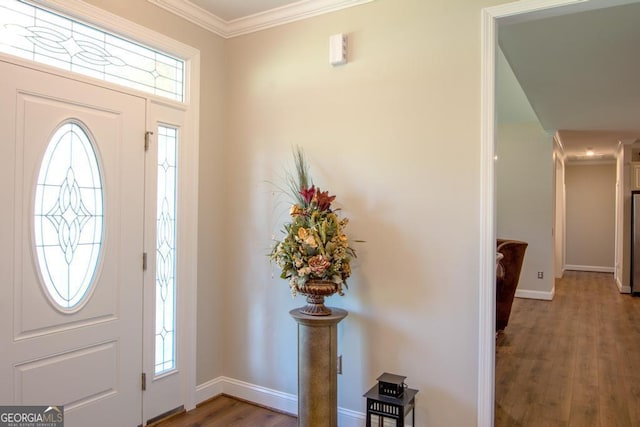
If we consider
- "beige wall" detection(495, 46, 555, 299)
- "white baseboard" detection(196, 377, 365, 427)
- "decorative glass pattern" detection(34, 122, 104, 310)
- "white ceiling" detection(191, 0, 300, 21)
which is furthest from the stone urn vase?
"beige wall" detection(495, 46, 555, 299)

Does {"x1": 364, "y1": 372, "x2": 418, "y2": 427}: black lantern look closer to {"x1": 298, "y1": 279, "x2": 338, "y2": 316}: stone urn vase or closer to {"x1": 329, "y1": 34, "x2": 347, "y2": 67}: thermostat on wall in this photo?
{"x1": 298, "y1": 279, "x2": 338, "y2": 316}: stone urn vase

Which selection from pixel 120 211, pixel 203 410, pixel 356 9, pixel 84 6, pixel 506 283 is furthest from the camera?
pixel 506 283

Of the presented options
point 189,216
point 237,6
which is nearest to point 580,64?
point 237,6

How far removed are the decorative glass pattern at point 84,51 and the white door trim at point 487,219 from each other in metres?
2.03

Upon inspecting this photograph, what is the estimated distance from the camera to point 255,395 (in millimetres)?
3289

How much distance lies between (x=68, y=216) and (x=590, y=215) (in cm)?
1130

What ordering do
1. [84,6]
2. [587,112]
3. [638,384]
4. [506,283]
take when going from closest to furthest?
1. [84,6]
2. [638,384]
3. [506,283]
4. [587,112]

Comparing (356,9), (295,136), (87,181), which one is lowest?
(87,181)

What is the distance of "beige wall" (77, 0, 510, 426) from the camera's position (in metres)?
2.56

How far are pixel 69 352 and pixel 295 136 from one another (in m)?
1.92

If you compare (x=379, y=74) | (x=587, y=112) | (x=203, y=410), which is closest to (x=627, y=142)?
(x=587, y=112)

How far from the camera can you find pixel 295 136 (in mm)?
3152

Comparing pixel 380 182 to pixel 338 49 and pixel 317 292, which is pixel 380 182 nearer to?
pixel 317 292

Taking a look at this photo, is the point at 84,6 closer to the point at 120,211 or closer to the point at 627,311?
the point at 120,211
